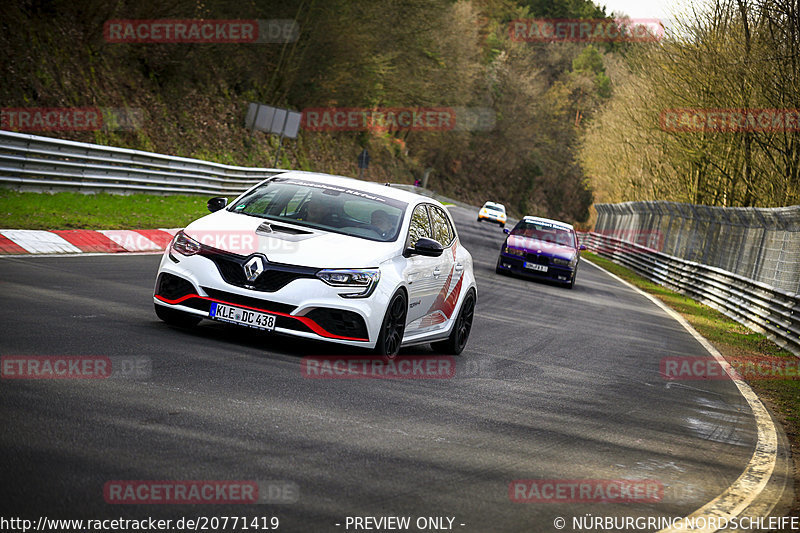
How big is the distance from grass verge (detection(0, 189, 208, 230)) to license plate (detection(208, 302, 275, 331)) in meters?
7.23

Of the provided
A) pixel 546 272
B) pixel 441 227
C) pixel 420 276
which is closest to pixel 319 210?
pixel 420 276

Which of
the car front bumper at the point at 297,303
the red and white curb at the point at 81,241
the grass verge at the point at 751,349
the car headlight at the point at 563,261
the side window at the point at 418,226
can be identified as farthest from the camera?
the car headlight at the point at 563,261

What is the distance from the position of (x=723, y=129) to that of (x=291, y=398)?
2838 cm

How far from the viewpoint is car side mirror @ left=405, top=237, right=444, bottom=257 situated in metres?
9.46

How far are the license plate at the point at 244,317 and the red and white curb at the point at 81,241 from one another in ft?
18.4

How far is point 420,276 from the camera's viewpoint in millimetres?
9727

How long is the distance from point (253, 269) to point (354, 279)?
Result: 88cm

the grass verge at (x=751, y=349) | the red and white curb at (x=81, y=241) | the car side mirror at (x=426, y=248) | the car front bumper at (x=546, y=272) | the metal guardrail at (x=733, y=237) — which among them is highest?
the metal guardrail at (x=733, y=237)

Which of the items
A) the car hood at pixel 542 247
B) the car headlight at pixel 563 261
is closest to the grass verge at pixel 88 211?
the car hood at pixel 542 247

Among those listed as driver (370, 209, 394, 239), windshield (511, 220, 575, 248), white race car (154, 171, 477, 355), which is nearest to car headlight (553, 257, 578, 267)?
windshield (511, 220, 575, 248)

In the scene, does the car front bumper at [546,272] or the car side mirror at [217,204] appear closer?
the car side mirror at [217,204]

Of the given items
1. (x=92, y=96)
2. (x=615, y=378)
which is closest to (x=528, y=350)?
(x=615, y=378)

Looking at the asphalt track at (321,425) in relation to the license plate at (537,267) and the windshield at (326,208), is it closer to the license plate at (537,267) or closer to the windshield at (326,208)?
the windshield at (326,208)

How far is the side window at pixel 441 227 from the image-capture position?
35.1 feet
